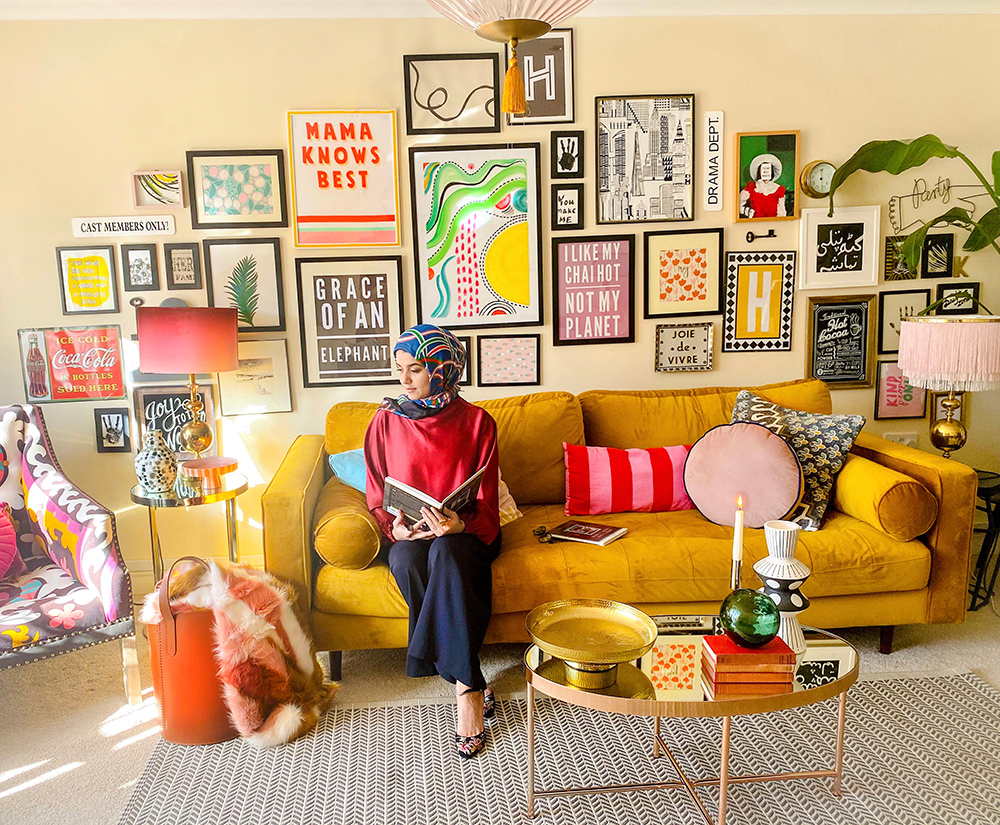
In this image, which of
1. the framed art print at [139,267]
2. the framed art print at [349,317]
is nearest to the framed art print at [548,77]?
the framed art print at [349,317]

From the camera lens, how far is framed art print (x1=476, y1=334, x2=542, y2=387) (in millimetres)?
3426

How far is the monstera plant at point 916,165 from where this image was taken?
3.12 meters

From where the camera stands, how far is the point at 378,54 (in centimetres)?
321

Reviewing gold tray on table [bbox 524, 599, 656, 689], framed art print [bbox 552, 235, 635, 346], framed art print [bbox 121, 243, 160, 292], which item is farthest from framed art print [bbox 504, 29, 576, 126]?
gold tray on table [bbox 524, 599, 656, 689]

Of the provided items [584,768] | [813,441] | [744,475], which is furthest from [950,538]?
[584,768]

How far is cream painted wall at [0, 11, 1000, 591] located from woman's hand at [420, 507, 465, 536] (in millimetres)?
1156

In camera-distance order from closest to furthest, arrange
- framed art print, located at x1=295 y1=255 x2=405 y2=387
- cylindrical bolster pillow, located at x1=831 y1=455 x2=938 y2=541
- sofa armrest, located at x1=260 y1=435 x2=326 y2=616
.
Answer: sofa armrest, located at x1=260 y1=435 x2=326 y2=616 < cylindrical bolster pillow, located at x1=831 y1=455 x2=938 y2=541 < framed art print, located at x1=295 y1=255 x2=405 y2=387

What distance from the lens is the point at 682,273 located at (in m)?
3.44

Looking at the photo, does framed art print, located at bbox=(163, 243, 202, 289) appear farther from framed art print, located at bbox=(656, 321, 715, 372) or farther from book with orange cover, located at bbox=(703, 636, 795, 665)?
book with orange cover, located at bbox=(703, 636, 795, 665)

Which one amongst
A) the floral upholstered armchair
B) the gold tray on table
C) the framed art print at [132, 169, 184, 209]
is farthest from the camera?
the framed art print at [132, 169, 184, 209]

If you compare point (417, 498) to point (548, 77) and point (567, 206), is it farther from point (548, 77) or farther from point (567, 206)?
point (548, 77)

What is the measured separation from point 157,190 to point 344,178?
2.54 feet

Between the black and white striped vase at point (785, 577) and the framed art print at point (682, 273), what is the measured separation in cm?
171

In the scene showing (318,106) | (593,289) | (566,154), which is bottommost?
(593,289)
